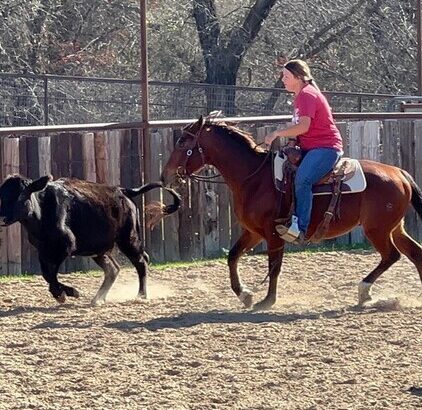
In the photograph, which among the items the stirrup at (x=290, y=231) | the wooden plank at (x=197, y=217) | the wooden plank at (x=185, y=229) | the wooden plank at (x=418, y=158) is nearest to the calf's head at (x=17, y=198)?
the stirrup at (x=290, y=231)

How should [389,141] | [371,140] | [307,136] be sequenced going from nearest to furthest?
[307,136] → [371,140] → [389,141]

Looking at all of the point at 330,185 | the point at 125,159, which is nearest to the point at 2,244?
the point at 125,159

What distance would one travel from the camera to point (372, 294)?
36.7ft

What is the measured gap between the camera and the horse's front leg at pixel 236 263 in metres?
10.5

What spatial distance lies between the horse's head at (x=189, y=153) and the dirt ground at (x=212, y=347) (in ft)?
3.89

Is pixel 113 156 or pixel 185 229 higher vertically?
pixel 113 156

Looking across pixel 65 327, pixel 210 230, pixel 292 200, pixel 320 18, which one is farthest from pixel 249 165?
pixel 320 18

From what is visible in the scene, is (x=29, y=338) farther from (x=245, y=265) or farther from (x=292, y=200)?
(x=245, y=265)

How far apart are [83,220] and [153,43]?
1283cm

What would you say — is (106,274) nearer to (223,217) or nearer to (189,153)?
(189,153)

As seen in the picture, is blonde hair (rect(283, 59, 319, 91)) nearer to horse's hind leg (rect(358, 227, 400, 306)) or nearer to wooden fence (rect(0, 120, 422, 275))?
horse's hind leg (rect(358, 227, 400, 306))

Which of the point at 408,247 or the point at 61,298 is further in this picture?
the point at 408,247

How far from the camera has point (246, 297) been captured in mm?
10453

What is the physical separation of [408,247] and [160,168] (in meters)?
3.75
